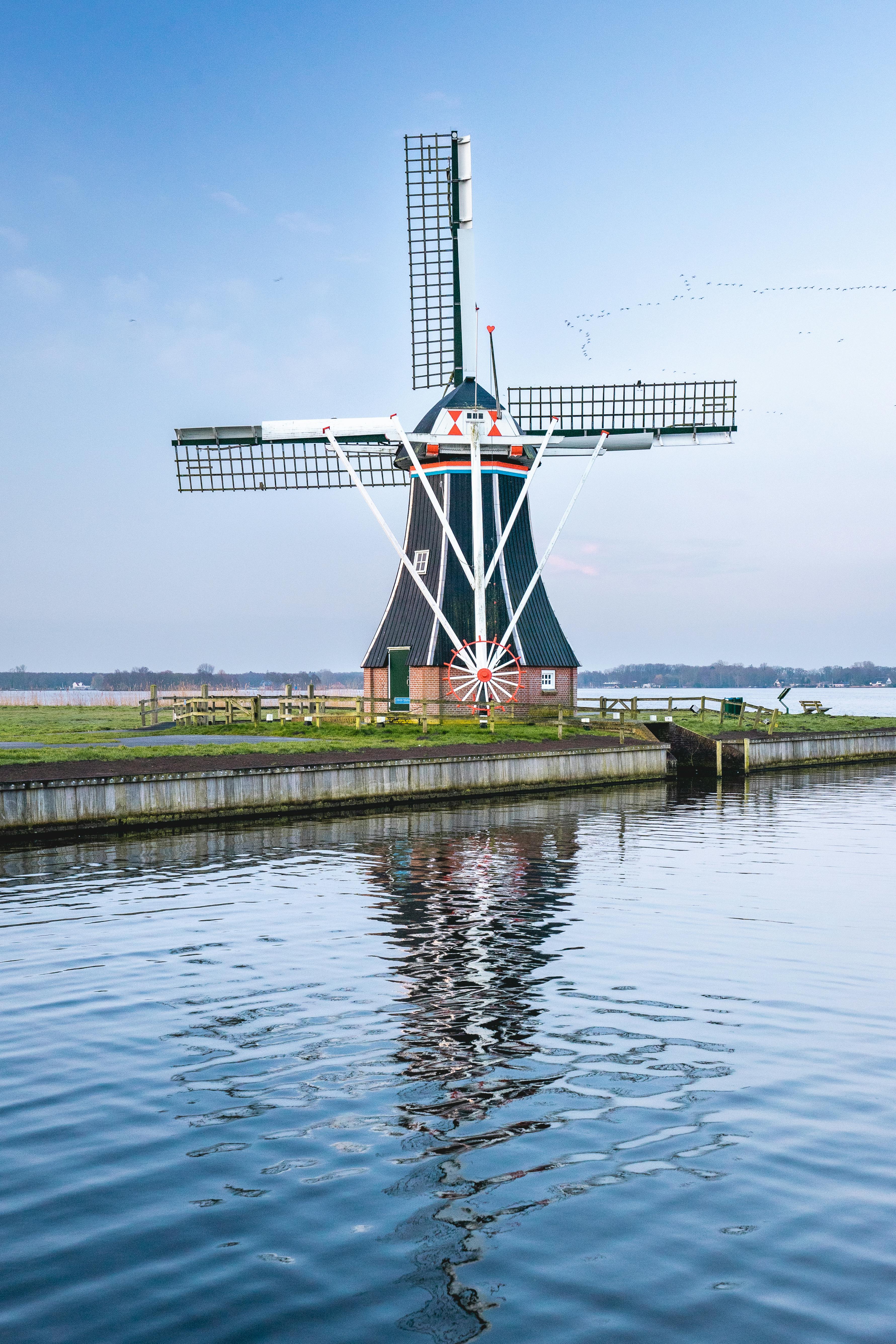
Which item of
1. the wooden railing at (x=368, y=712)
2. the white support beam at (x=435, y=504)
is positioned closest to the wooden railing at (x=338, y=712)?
the wooden railing at (x=368, y=712)

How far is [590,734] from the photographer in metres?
40.3

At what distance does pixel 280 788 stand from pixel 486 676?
14104 millimetres

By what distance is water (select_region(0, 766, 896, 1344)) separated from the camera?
5500mm

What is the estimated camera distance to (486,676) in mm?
39156

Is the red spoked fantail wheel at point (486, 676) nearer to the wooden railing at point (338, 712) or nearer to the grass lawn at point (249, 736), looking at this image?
the wooden railing at point (338, 712)

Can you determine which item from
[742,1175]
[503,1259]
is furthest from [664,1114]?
[503,1259]

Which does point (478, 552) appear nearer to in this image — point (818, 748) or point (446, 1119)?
point (818, 748)

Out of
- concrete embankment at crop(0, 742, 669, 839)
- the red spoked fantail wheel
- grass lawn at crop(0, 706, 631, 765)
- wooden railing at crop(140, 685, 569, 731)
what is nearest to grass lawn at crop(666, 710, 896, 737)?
grass lawn at crop(0, 706, 631, 765)

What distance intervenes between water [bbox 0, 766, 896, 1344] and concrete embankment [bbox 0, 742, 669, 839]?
6.27m

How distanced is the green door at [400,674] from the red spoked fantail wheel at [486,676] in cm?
166

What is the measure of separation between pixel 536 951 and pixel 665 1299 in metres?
7.64

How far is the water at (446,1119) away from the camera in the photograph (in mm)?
5500

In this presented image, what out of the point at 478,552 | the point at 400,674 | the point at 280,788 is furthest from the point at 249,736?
the point at 280,788

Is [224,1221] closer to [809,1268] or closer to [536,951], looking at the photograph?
[809,1268]
